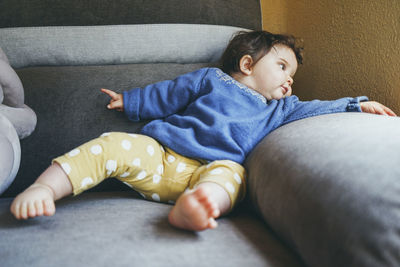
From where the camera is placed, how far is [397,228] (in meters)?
0.41

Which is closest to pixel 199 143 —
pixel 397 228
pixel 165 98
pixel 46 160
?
pixel 165 98

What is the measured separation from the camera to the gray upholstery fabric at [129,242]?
0.50m

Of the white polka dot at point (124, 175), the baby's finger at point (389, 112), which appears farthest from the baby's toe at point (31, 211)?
the baby's finger at point (389, 112)

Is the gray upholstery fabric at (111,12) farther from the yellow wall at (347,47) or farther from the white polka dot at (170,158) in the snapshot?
the white polka dot at (170,158)

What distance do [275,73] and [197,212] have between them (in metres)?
0.61

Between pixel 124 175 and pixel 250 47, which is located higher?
pixel 250 47

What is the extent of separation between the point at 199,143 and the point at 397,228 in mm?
553

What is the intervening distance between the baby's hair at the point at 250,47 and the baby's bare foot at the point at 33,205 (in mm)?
704

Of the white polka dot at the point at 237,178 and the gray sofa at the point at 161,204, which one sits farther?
the white polka dot at the point at 237,178

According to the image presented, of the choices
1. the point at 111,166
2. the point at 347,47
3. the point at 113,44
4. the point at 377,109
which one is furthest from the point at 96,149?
the point at 347,47

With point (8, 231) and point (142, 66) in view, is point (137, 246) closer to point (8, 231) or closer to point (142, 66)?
point (8, 231)

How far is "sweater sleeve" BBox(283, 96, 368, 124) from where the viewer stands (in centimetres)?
88

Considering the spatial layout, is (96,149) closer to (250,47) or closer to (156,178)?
(156,178)

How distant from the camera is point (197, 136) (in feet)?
2.97
